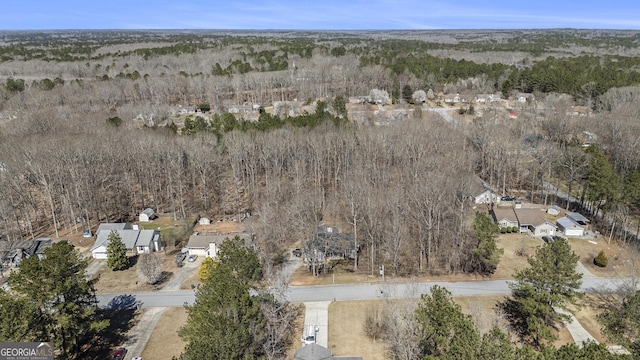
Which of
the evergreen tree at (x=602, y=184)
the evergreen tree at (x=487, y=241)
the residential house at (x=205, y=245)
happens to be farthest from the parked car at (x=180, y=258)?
the evergreen tree at (x=602, y=184)

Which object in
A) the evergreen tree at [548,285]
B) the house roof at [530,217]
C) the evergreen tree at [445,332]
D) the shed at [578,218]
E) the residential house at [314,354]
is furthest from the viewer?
the shed at [578,218]

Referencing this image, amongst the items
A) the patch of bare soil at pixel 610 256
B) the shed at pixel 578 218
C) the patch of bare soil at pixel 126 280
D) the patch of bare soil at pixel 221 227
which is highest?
the shed at pixel 578 218

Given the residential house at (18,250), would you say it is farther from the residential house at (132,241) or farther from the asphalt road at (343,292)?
the asphalt road at (343,292)

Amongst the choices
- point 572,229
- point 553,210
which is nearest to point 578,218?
point 572,229

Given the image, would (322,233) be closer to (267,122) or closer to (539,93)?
(267,122)

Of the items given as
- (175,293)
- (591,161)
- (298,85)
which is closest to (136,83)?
(298,85)

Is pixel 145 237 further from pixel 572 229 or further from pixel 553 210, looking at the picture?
pixel 553 210

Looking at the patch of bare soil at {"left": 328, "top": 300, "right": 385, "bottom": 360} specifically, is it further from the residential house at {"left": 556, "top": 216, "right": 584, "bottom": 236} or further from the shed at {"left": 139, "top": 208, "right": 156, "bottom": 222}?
the shed at {"left": 139, "top": 208, "right": 156, "bottom": 222}

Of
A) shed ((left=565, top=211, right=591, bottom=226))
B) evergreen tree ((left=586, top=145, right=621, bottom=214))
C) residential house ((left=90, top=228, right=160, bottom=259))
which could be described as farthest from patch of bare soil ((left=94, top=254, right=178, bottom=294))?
evergreen tree ((left=586, top=145, right=621, bottom=214))
